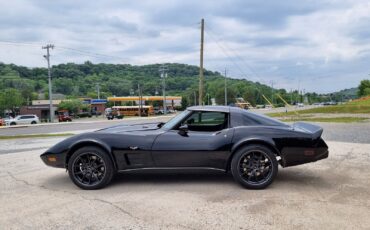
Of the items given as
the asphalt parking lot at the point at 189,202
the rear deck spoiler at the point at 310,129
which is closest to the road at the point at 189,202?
the asphalt parking lot at the point at 189,202

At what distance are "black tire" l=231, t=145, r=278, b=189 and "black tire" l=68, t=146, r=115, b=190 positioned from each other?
1.93 metres

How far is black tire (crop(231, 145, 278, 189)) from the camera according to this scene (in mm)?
5434

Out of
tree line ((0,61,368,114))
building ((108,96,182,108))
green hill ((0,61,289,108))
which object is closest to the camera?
tree line ((0,61,368,114))

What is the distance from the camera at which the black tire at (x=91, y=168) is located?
5.53m

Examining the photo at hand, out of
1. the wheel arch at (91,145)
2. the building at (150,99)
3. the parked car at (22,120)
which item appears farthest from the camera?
the building at (150,99)

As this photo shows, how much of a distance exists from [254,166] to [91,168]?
2514 millimetres

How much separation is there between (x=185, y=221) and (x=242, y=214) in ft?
2.34

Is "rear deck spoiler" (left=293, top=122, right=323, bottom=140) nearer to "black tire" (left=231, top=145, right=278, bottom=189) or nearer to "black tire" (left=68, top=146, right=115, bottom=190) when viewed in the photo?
"black tire" (left=231, top=145, right=278, bottom=189)

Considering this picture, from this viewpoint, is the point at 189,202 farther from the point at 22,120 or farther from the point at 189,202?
the point at 22,120

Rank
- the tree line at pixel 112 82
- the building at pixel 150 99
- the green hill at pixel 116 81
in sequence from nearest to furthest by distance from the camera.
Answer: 1. the tree line at pixel 112 82
2. the green hill at pixel 116 81
3. the building at pixel 150 99

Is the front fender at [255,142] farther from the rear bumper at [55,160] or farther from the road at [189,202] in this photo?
the rear bumper at [55,160]

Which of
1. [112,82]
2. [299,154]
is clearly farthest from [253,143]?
[112,82]

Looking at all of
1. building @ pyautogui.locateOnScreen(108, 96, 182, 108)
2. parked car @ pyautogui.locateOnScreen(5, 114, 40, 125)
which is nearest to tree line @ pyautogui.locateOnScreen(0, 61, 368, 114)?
building @ pyautogui.locateOnScreen(108, 96, 182, 108)

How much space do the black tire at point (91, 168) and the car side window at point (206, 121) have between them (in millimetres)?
1385
